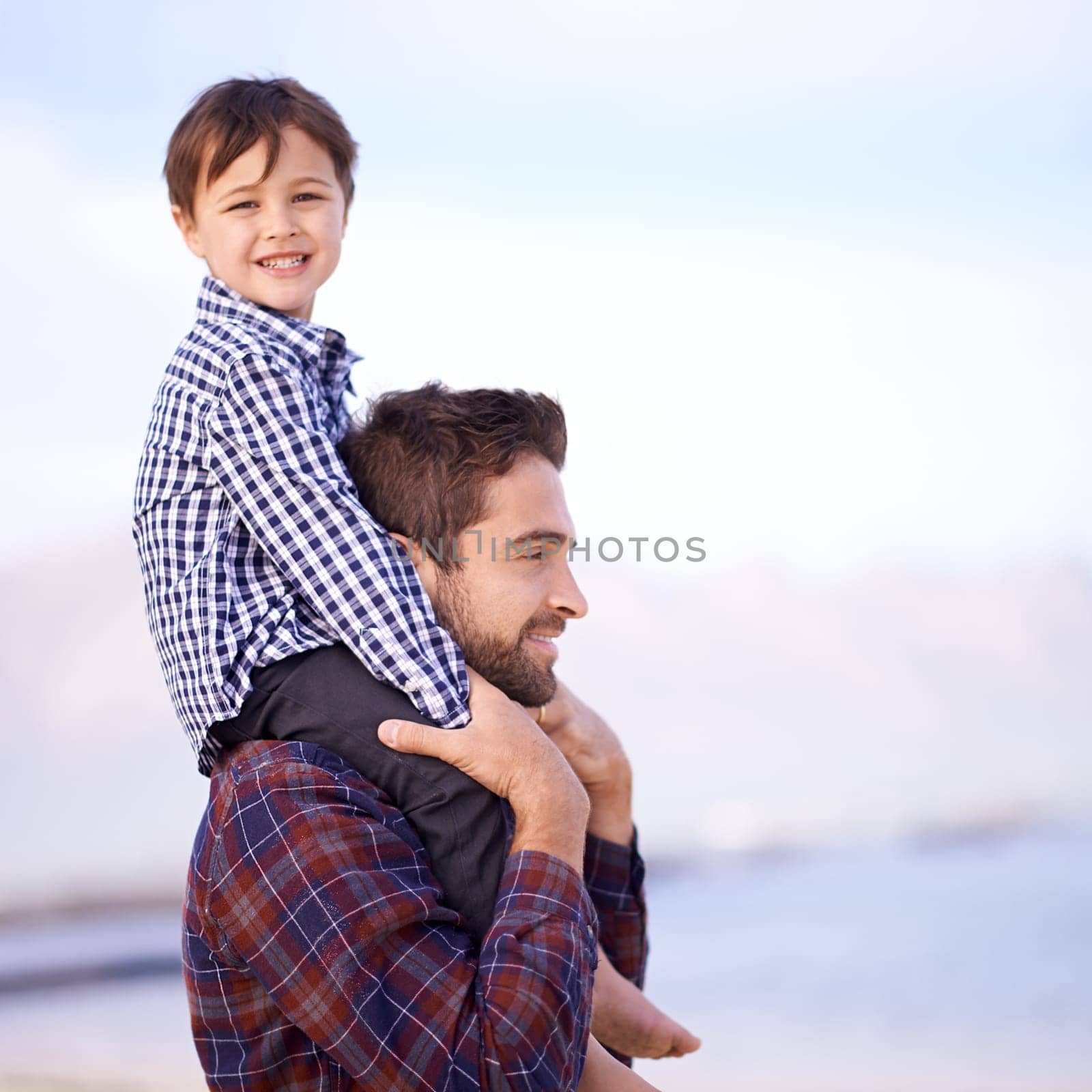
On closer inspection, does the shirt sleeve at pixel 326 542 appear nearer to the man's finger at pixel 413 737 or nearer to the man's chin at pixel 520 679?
the man's finger at pixel 413 737

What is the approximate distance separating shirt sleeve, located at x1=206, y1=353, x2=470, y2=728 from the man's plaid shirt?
0.16 m

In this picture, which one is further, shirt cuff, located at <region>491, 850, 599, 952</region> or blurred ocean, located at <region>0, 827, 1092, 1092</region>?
blurred ocean, located at <region>0, 827, 1092, 1092</region>

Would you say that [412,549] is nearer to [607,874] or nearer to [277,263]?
[277,263]

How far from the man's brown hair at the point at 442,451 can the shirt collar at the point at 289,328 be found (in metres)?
0.12

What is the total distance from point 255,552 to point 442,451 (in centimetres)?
32

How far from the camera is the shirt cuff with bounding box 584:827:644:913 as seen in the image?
2279 millimetres

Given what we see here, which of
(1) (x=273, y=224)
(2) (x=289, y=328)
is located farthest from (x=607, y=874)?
(1) (x=273, y=224)

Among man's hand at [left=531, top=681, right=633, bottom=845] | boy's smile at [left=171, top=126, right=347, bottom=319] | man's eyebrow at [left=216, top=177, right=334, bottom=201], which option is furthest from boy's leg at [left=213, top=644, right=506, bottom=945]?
man's eyebrow at [left=216, top=177, right=334, bottom=201]

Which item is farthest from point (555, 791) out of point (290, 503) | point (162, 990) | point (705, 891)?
point (705, 891)

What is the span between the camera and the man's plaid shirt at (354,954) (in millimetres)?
1496

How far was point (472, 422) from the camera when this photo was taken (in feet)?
6.34

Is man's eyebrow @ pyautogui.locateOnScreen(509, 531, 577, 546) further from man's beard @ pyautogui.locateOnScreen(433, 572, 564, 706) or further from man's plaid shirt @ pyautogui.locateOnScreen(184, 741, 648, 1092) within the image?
man's plaid shirt @ pyautogui.locateOnScreen(184, 741, 648, 1092)

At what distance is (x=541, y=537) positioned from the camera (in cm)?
190

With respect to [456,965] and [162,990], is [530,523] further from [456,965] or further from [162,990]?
[162,990]
